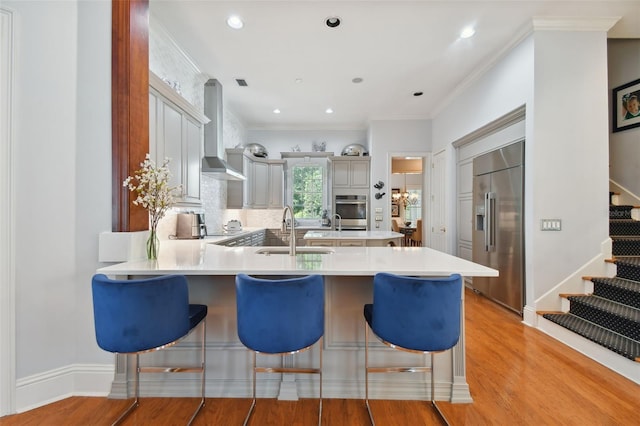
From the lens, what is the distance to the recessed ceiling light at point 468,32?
9.34 feet

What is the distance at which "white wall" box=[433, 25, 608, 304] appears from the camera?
8.96ft

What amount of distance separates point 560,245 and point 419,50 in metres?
2.72

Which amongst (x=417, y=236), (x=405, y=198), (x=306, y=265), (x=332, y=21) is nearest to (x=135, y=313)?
(x=306, y=265)

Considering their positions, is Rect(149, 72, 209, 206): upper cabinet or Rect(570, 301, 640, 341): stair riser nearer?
Rect(570, 301, 640, 341): stair riser

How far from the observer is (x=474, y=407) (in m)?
1.62

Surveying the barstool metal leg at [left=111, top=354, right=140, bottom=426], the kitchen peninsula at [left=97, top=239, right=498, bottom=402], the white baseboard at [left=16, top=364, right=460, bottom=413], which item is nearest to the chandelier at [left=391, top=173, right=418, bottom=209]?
the kitchen peninsula at [left=97, top=239, right=498, bottom=402]

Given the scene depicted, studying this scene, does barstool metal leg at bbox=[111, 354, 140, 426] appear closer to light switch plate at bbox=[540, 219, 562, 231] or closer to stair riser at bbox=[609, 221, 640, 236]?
light switch plate at bbox=[540, 219, 562, 231]

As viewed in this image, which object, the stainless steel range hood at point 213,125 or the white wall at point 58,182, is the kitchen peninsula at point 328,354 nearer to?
the white wall at point 58,182

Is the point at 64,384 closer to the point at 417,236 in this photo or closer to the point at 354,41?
the point at 354,41

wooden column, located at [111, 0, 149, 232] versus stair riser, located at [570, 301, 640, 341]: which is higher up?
wooden column, located at [111, 0, 149, 232]

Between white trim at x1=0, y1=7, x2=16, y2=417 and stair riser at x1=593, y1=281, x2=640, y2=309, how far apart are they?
4687 millimetres

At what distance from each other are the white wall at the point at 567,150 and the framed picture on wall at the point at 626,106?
2.97 ft

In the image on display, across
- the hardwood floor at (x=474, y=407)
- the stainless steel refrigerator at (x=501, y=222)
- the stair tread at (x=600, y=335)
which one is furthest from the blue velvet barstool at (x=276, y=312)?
the stainless steel refrigerator at (x=501, y=222)

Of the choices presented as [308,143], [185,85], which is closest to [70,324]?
[185,85]
